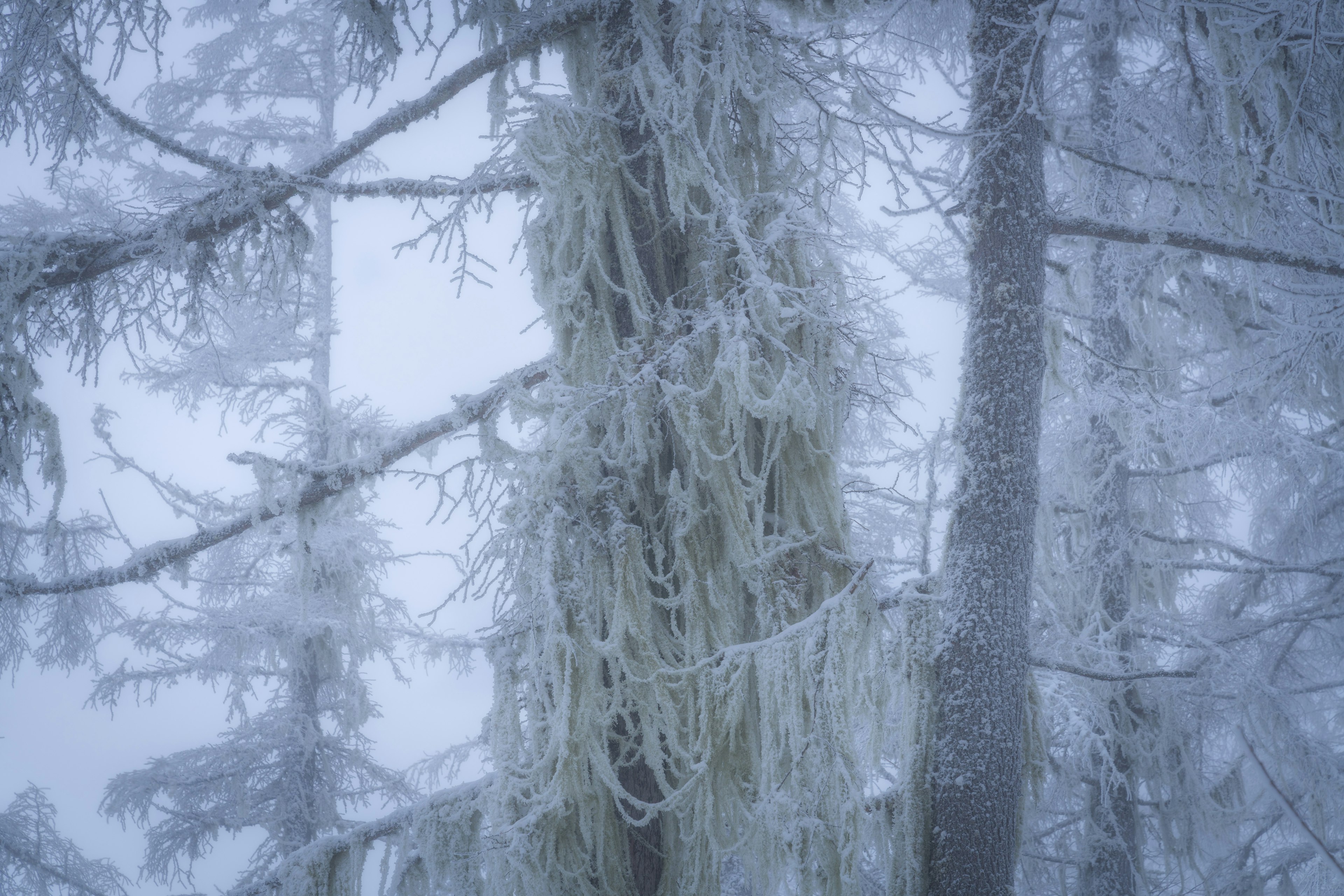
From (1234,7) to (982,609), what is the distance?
2.59 metres

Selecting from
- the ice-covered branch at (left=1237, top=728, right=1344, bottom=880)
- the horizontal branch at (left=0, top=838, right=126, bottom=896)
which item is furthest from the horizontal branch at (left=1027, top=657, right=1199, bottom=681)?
the horizontal branch at (left=0, top=838, right=126, bottom=896)

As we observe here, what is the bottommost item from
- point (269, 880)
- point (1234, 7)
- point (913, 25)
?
point (269, 880)

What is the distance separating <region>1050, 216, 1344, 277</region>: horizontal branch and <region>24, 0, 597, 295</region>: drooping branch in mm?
2386

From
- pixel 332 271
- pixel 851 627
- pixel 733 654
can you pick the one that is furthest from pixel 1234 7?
pixel 332 271

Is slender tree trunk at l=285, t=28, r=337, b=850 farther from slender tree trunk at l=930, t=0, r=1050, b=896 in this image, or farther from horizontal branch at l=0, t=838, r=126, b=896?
slender tree trunk at l=930, t=0, r=1050, b=896

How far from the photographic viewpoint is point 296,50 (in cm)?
1025

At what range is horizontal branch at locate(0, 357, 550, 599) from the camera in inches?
150

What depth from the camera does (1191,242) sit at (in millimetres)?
3580

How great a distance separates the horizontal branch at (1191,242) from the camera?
341cm

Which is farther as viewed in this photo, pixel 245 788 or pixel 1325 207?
pixel 245 788

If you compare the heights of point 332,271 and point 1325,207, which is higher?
point 332,271

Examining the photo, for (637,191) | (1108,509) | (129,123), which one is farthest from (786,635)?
(1108,509)

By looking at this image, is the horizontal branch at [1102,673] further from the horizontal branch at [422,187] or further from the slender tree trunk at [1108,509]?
the horizontal branch at [422,187]

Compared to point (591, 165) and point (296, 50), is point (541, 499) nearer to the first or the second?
point (591, 165)
